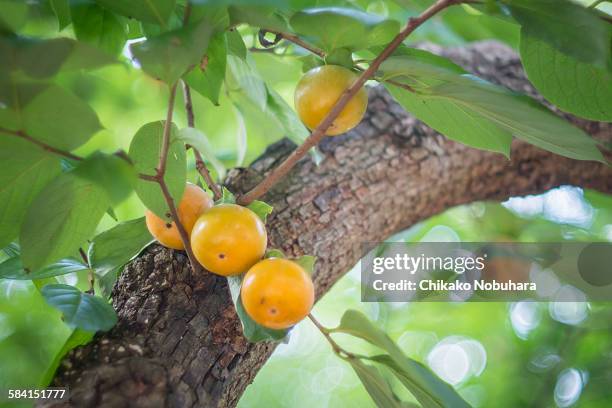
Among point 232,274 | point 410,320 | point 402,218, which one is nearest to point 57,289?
point 232,274

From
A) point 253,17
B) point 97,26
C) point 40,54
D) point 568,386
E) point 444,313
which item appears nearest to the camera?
point 40,54

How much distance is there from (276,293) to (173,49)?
0.95 ft

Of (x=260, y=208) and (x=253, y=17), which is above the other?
(x=253, y=17)

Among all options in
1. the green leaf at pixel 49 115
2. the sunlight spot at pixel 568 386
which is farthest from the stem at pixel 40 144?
the sunlight spot at pixel 568 386

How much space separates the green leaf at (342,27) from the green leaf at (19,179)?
33 centimetres

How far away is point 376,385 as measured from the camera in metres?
0.83

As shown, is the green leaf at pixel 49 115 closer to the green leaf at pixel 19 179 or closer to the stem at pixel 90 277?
the green leaf at pixel 19 179

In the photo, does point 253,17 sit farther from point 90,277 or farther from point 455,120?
point 90,277

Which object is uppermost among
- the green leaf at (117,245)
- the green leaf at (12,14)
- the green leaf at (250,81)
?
the green leaf at (12,14)

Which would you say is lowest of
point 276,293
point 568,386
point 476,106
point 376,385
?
point 568,386

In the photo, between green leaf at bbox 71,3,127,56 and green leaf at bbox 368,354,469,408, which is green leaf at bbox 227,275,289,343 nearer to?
green leaf at bbox 368,354,469,408

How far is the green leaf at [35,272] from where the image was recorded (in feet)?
2.64

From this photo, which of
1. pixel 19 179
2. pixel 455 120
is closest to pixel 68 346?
pixel 19 179

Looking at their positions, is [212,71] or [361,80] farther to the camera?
[212,71]
